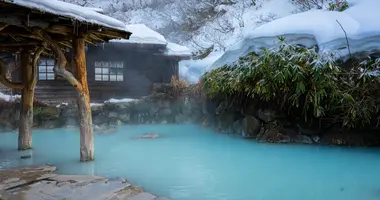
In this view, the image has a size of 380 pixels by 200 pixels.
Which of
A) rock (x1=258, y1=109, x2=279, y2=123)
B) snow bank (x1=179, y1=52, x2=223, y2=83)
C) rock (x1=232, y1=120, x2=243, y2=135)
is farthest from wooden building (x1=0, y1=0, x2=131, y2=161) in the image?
snow bank (x1=179, y1=52, x2=223, y2=83)

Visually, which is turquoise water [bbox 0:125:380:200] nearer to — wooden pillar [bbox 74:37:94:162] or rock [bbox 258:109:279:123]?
wooden pillar [bbox 74:37:94:162]

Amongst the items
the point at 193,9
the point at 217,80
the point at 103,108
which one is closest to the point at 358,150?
the point at 217,80

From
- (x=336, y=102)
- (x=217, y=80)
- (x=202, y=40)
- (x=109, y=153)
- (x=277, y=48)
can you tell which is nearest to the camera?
(x=109, y=153)

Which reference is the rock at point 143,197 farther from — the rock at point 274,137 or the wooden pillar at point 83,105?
the rock at point 274,137

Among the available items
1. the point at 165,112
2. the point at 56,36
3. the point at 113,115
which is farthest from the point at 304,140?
the point at 113,115

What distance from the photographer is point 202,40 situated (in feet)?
83.1

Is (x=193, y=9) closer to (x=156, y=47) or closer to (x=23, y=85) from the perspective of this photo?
(x=156, y=47)

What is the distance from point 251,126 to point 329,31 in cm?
354

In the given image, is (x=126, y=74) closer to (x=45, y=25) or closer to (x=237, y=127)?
(x=237, y=127)

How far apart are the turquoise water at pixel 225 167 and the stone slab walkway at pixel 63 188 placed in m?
0.45

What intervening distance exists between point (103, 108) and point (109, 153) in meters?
6.97

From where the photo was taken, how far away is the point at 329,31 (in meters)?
8.84

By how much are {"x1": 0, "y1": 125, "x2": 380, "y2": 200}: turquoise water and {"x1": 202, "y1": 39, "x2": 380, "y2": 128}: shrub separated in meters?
0.98

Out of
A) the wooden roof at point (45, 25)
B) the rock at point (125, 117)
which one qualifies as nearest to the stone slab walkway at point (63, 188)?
the wooden roof at point (45, 25)
